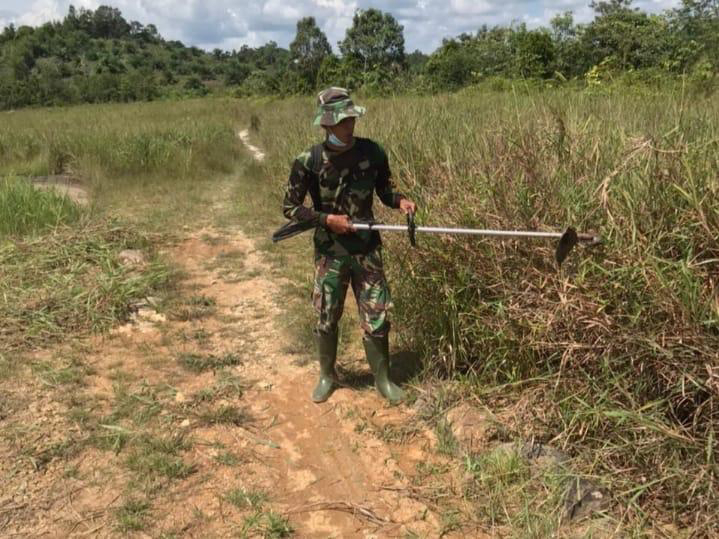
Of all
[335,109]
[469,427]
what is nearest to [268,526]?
[469,427]

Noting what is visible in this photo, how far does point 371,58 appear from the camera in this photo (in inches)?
934

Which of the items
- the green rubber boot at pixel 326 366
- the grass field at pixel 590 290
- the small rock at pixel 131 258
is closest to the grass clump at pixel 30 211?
the small rock at pixel 131 258

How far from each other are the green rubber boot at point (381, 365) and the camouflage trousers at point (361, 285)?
0.18 ft

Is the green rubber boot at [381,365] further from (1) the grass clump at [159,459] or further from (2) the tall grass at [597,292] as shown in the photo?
(1) the grass clump at [159,459]

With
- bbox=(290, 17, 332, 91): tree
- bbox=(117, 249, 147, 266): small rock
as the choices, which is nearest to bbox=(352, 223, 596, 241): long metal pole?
bbox=(117, 249, 147, 266): small rock

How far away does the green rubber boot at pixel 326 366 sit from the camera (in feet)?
11.0

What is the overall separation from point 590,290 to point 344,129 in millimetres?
1395

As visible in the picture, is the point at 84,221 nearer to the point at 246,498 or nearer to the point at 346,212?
the point at 346,212

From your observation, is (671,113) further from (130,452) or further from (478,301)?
(130,452)

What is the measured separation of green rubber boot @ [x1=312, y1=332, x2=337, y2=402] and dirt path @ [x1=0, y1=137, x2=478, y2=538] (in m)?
0.06

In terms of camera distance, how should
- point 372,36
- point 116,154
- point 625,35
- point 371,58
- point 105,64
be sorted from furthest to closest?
point 105,64
point 372,36
point 371,58
point 625,35
point 116,154

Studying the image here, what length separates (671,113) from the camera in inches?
133

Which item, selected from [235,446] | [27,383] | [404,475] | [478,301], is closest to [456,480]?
[404,475]

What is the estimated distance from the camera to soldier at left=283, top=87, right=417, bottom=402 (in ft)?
9.63
